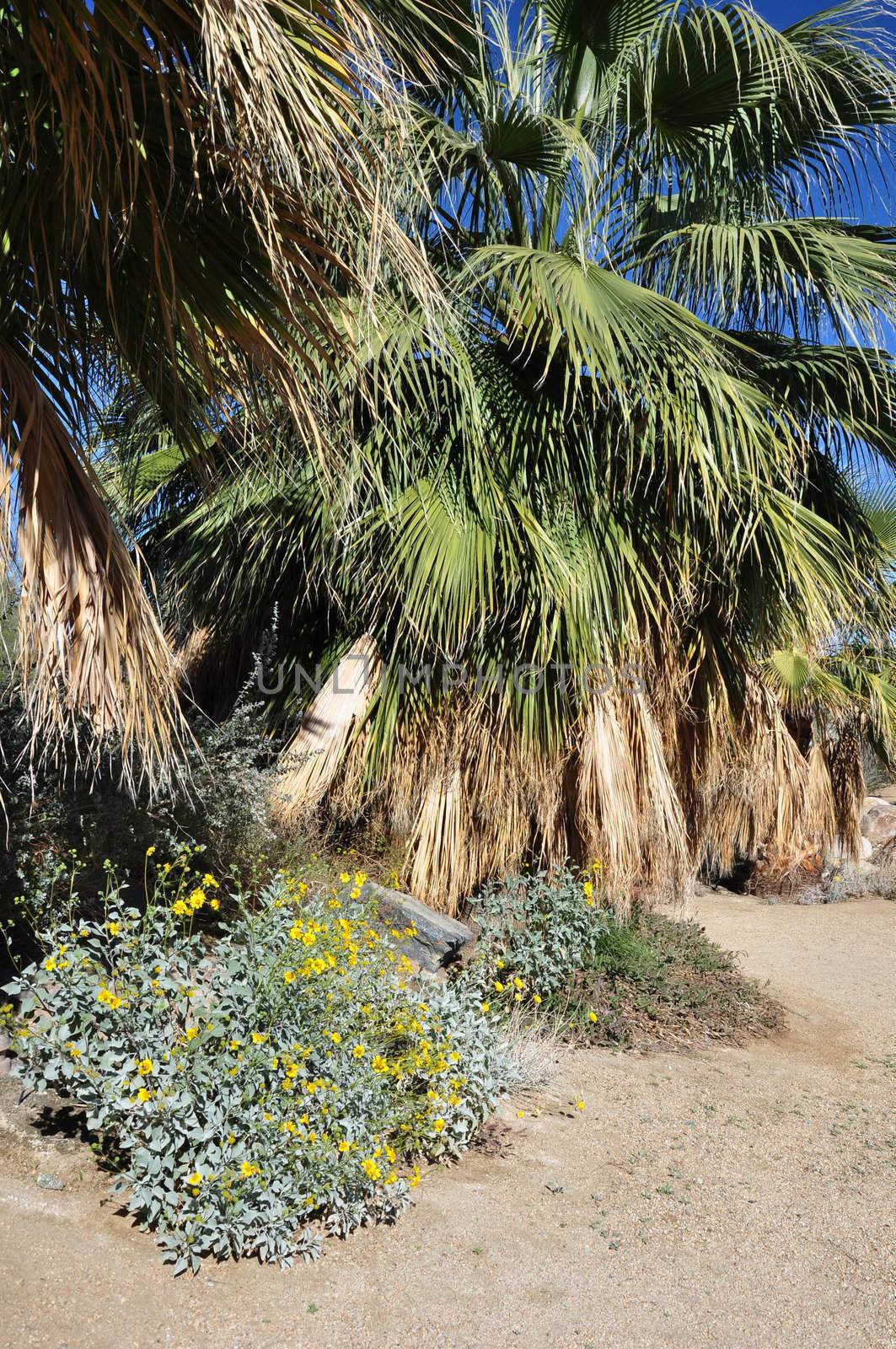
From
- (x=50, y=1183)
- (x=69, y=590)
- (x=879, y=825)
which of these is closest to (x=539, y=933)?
(x=50, y=1183)

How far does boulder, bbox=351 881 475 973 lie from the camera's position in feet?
17.6

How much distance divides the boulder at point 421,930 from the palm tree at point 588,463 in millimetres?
405

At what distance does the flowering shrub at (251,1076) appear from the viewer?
312 centimetres

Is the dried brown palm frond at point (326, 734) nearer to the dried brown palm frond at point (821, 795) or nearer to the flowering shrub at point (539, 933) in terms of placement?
the flowering shrub at point (539, 933)

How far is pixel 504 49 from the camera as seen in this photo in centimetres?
593

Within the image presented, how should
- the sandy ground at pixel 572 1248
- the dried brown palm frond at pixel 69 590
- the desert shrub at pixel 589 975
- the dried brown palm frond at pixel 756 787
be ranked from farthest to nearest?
the dried brown palm frond at pixel 756 787, the desert shrub at pixel 589 975, the sandy ground at pixel 572 1248, the dried brown palm frond at pixel 69 590

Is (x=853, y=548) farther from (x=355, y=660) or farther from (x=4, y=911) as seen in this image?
(x=4, y=911)

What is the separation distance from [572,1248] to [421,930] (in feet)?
7.11

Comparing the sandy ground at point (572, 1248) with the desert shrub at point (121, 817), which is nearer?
the sandy ground at point (572, 1248)

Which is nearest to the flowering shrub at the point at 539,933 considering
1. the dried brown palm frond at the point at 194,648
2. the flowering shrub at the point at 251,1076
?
the flowering shrub at the point at 251,1076

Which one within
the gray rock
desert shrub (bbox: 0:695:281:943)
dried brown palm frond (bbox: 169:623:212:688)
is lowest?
the gray rock

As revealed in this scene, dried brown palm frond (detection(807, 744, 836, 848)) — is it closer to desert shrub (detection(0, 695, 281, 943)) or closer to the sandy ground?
the sandy ground

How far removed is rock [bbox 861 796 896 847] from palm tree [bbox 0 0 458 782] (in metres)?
12.4

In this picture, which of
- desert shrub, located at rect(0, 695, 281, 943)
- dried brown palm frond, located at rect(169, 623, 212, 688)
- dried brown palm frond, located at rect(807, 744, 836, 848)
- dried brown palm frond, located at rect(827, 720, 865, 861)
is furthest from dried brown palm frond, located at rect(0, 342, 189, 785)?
dried brown palm frond, located at rect(827, 720, 865, 861)
